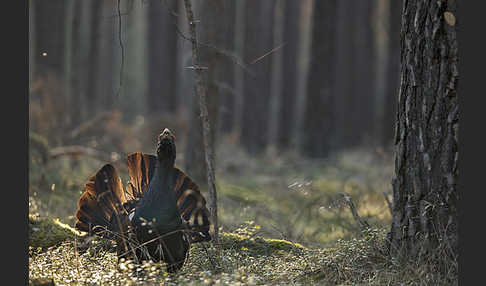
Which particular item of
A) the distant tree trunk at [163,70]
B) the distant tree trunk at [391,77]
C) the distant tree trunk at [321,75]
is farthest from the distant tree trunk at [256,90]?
the distant tree trunk at [391,77]

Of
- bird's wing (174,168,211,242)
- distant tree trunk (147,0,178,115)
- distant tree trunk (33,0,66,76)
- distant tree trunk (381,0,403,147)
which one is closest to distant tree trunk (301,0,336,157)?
distant tree trunk (381,0,403,147)

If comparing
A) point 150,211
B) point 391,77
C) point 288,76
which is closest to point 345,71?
point 288,76

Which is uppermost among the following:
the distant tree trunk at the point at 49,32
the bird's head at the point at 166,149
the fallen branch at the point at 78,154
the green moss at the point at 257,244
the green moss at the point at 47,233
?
the distant tree trunk at the point at 49,32

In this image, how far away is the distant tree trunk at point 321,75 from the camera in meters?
13.2

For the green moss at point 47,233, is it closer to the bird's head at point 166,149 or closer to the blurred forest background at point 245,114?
the blurred forest background at point 245,114

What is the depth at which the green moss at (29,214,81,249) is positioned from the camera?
4.70 m

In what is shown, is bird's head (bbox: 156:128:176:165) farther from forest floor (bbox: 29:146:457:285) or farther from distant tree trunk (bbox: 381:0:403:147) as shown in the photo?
distant tree trunk (bbox: 381:0:403:147)

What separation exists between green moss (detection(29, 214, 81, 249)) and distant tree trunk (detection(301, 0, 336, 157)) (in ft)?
30.6

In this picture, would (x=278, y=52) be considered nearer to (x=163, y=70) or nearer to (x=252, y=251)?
(x=163, y=70)

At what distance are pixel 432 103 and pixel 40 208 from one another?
14.9ft

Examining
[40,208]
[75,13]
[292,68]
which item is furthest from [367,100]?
[40,208]

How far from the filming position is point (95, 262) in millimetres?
4340

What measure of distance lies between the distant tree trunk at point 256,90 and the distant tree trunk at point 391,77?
13.5 ft

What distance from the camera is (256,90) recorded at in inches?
700
